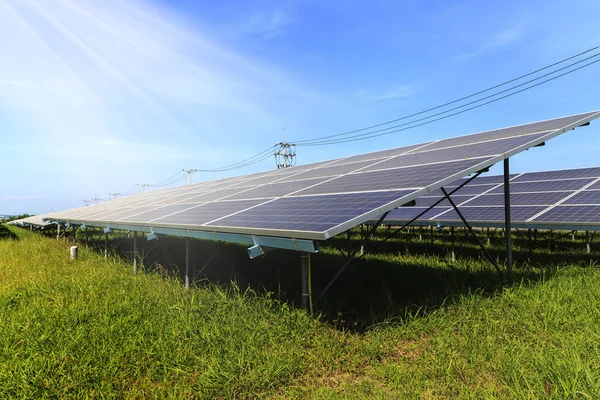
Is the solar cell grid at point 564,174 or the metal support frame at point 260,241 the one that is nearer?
the metal support frame at point 260,241

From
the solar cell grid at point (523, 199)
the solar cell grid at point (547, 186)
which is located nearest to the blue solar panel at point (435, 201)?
the solar cell grid at point (523, 199)

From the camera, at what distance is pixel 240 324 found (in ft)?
18.6

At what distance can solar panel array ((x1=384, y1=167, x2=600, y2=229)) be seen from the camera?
10.8 meters

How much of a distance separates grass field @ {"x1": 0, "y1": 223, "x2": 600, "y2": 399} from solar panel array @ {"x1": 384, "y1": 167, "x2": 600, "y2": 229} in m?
2.84

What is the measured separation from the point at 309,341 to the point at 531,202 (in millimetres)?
10881

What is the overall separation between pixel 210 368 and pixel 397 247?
40.6 feet

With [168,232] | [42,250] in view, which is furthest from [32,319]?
[42,250]

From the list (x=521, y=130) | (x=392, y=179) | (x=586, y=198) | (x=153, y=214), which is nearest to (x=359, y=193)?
(x=392, y=179)

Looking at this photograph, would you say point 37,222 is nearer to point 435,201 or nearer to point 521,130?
point 435,201

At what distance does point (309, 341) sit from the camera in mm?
5445

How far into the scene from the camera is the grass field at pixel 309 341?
4340mm

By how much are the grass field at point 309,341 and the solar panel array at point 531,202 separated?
9.31ft

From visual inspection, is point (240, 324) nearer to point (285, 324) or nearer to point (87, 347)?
point (285, 324)

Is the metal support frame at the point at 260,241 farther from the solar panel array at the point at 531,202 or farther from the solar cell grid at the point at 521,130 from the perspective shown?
the solar panel array at the point at 531,202
